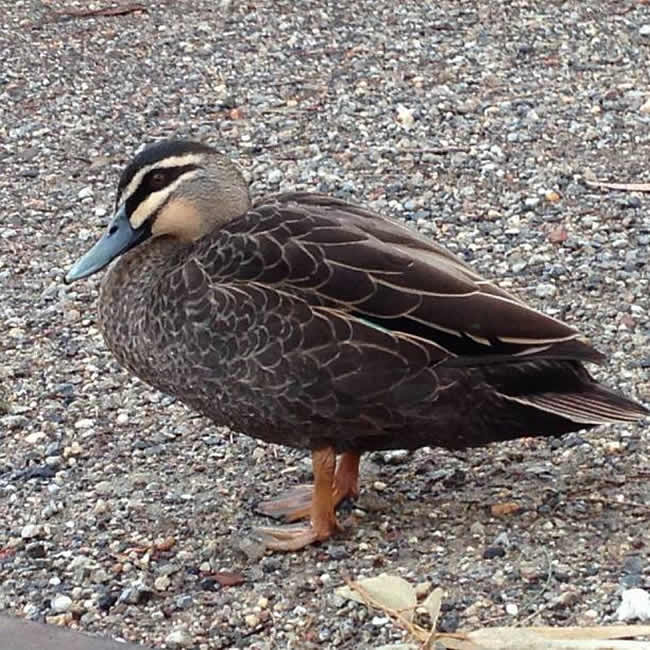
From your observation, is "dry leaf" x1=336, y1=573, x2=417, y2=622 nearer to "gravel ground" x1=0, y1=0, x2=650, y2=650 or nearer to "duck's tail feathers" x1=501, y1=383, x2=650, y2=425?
"gravel ground" x1=0, y1=0, x2=650, y2=650

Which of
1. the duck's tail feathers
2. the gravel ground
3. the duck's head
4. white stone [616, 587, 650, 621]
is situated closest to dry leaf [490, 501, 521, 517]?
the gravel ground

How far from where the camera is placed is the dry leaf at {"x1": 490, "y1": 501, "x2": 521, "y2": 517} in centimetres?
412

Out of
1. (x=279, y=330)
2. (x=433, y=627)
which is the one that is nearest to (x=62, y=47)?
(x=279, y=330)

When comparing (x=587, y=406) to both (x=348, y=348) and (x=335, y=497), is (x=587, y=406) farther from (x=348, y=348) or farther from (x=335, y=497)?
(x=335, y=497)

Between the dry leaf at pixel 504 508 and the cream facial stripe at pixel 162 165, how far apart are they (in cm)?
125

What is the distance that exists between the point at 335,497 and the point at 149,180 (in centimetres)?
101

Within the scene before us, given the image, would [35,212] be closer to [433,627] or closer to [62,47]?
[62,47]

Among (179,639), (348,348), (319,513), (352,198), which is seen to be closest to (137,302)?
(348,348)

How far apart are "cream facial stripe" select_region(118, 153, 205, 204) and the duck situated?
288 mm

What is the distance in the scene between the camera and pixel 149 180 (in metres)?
4.31

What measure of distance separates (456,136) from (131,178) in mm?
2853

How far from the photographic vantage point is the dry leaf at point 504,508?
13.5ft

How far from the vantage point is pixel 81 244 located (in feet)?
20.4

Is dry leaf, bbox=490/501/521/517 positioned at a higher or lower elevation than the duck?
lower
